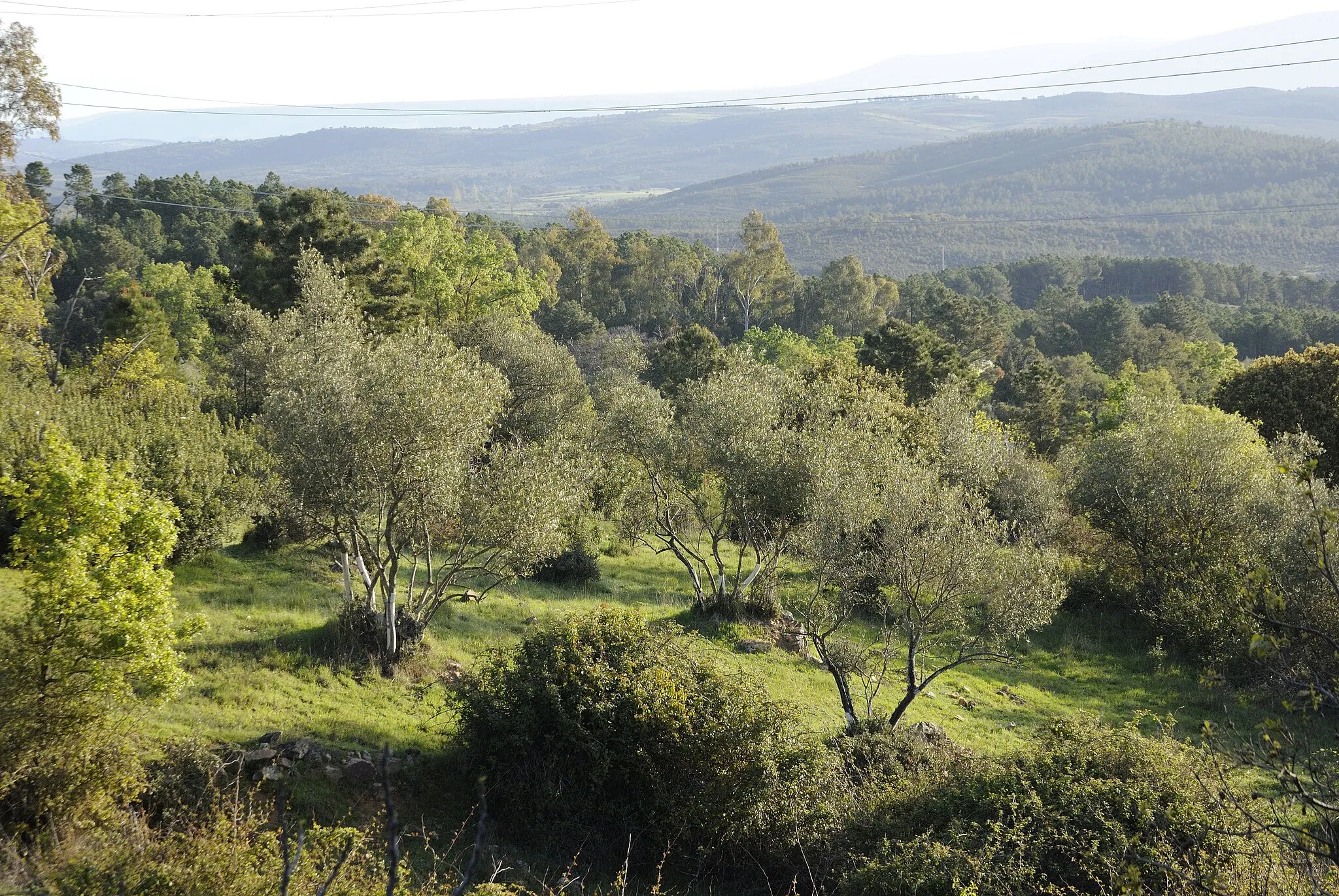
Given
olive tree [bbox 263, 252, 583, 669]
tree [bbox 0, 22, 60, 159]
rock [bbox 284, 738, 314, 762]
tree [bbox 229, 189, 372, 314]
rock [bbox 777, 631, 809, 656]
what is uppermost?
tree [bbox 0, 22, 60, 159]

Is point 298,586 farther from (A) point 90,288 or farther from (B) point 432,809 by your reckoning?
(A) point 90,288

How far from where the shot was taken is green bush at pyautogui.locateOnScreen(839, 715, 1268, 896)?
11.8m

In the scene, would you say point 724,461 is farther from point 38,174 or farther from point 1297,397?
point 38,174

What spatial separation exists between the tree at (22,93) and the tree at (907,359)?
48.3 m

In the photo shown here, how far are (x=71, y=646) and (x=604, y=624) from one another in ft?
29.0

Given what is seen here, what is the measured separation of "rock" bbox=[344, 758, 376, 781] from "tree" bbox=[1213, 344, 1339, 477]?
134 ft

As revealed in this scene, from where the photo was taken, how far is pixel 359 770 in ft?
49.9

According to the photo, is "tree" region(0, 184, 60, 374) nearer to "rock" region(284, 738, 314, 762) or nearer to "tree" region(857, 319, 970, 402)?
"rock" region(284, 738, 314, 762)

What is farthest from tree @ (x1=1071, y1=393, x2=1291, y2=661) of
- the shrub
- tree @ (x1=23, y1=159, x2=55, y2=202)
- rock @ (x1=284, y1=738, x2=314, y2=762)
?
tree @ (x1=23, y1=159, x2=55, y2=202)

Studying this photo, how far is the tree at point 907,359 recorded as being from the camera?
60.6m

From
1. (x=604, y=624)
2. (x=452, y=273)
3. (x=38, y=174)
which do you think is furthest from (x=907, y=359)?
(x=38, y=174)

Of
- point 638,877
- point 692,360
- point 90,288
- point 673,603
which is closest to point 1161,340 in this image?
point 692,360

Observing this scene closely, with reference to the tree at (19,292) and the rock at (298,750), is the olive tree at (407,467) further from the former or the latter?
the tree at (19,292)

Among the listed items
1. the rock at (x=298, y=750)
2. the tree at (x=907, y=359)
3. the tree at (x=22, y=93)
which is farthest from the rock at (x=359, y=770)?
the tree at (x=907, y=359)
